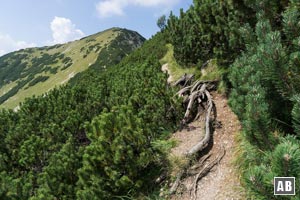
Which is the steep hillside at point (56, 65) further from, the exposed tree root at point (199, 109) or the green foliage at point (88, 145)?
the exposed tree root at point (199, 109)

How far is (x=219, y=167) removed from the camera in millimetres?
6602

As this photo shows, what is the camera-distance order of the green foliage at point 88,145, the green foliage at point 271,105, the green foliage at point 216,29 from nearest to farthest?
the green foliage at point 271,105
the green foliage at point 88,145
the green foliage at point 216,29

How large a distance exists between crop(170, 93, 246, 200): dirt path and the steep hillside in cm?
6561

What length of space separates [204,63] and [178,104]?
5.46m

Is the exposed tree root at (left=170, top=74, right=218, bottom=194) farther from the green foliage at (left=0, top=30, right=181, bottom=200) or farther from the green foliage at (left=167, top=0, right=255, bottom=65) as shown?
the green foliage at (left=167, top=0, right=255, bottom=65)

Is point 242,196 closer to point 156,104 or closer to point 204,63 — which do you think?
point 156,104

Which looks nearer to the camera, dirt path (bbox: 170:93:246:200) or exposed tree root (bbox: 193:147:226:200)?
dirt path (bbox: 170:93:246:200)

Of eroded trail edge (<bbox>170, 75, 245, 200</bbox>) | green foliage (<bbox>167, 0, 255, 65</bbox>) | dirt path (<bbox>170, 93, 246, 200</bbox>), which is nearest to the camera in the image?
dirt path (<bbox>170, 93, 246, 200</bbox>)

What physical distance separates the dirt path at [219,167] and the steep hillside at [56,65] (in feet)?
215

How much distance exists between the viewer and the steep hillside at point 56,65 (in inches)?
3419

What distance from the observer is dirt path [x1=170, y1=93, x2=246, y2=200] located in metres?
5.78

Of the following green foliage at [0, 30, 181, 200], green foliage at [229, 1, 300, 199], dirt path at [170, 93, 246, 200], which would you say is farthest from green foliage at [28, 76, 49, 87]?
green foliage at [229, 1, 300, 199]

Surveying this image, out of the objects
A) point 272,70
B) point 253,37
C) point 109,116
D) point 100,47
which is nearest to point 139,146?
point 109,116

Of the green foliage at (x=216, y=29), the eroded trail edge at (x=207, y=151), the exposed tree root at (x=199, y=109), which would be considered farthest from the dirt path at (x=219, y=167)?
the green foliage at (x=216, y=29)
